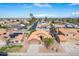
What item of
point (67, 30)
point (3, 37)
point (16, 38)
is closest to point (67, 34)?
point (67, 30)

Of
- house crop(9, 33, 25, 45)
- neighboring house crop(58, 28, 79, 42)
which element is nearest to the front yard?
house crop(9, 33, 25, 45)

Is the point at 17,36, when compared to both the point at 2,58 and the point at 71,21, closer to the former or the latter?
the point at 2,58

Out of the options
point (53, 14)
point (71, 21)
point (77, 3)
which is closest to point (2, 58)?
point (53, 14)

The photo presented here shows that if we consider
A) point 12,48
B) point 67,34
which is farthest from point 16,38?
point 67,34

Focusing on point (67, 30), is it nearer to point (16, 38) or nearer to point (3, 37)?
point (16, 38)

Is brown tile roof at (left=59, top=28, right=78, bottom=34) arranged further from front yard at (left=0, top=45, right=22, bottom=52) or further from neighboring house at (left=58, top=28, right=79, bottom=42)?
front yard at (left=0, top=45, right=22, bottom=52)

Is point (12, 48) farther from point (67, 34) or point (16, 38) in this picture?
point (67, 34)

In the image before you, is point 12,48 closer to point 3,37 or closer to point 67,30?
point 3,37

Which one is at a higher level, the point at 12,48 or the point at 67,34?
the point at 67,34

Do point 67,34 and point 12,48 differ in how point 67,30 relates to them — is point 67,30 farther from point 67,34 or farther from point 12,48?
point 12,48

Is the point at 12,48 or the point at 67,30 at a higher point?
the point at 67,30
